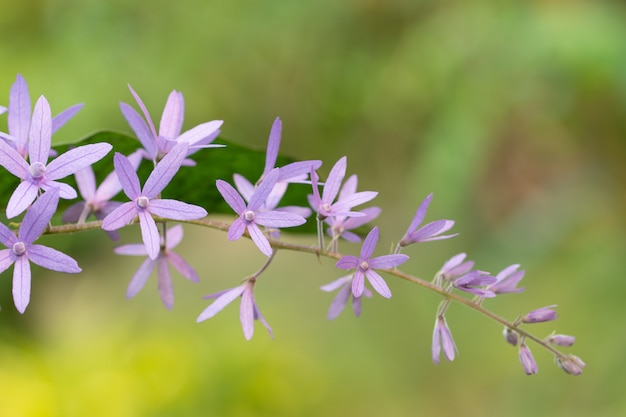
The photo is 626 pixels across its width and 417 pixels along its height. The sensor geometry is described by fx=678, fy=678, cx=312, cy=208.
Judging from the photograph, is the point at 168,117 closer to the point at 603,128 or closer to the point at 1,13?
the point at 603,128

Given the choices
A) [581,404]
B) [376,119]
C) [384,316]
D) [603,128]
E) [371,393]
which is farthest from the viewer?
[376,119]

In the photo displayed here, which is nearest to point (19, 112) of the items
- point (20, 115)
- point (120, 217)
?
point (20, 115)

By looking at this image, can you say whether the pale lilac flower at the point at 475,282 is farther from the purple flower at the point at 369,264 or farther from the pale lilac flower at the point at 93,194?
the pale lilac flower at the point at 93,194

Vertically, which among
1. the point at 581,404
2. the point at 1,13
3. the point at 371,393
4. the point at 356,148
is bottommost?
the point at 371,393

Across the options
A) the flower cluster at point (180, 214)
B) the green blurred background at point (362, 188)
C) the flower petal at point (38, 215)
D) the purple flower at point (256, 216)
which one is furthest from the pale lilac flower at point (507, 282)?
the green blurred background at point (362, 188)

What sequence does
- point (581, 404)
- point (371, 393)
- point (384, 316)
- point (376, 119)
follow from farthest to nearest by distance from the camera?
point (376, 119) → point (384, 316) → point (371, 393) → point (581, 404)

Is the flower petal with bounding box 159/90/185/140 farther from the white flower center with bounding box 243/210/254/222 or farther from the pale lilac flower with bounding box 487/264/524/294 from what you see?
the pale lilac flower with bounding box 487/264/524/294

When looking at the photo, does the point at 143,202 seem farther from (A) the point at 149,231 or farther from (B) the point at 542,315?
(B) the point at 542,315

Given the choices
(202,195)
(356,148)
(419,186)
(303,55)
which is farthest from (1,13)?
(202,195)
